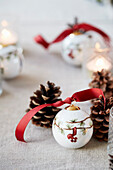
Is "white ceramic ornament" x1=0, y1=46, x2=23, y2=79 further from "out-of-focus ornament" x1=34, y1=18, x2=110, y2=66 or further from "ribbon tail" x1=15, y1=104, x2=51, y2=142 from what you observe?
"ribbon tail" x1=15, y1=104, x2=51, y2=142

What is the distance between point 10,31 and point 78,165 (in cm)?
70

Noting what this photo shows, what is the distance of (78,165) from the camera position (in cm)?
55

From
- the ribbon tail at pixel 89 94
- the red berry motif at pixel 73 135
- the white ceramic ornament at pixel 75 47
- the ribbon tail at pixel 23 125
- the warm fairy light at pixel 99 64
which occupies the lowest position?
the red berry motif at pixel 73 135

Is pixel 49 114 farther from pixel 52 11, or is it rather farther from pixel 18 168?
pixel 52 11

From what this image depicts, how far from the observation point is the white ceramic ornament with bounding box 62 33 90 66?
95cm

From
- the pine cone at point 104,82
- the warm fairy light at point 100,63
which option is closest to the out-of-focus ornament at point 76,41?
the warm fairy light at point 100,63

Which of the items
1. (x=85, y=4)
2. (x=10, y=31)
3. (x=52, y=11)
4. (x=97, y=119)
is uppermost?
(x=85, y=4)

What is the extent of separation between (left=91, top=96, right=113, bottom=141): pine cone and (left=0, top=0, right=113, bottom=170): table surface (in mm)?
20

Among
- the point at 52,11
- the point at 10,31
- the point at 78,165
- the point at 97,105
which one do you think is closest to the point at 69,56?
the point at 10,31

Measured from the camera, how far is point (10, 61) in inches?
34.7

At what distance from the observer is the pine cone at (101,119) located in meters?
0.60

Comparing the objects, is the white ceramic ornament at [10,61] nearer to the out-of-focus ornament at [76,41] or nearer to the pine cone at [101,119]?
the out-of-focus ornament at [76,41]

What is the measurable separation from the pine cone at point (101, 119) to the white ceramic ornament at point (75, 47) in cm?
37

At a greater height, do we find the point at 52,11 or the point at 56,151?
the point at 52,11
